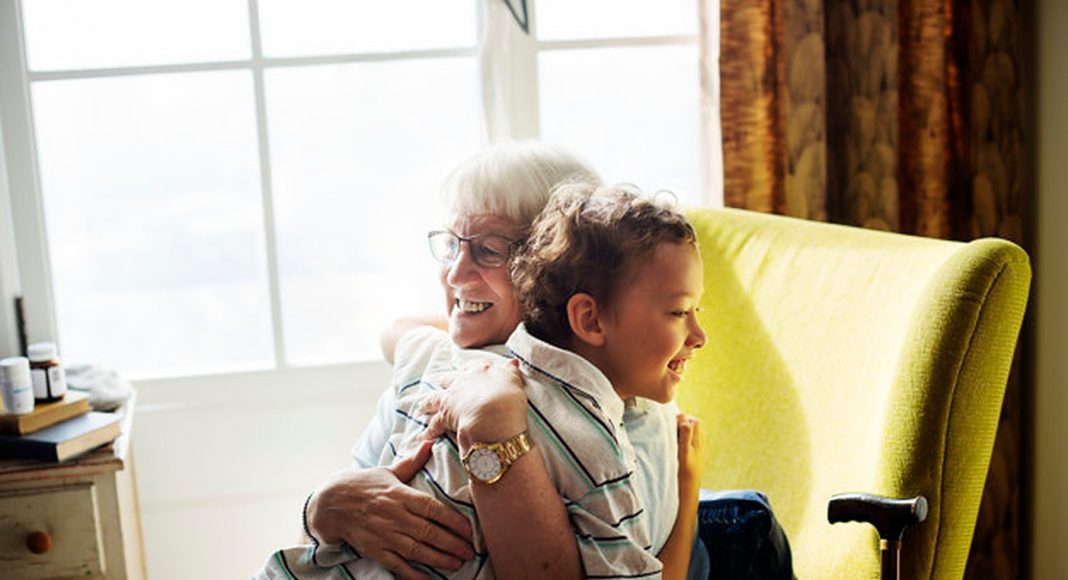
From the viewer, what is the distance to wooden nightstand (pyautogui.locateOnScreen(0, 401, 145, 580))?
6.23 ft

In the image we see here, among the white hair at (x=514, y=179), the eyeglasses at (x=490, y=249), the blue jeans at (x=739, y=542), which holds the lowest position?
the blue jeans at (x=739, y=542)

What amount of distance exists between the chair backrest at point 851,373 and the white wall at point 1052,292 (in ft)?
2.71

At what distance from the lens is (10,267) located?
2391 millimetres

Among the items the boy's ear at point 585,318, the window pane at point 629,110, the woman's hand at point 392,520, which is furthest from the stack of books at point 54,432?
the window pane at point 629,110

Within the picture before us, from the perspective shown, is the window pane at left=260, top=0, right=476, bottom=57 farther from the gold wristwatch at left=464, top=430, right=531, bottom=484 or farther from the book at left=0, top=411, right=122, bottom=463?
the gold wristwatch at left=464, top=430, right=531, bottom=484

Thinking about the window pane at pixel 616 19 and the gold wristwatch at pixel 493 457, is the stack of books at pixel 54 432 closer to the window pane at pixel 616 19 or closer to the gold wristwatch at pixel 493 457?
the gold wristwatch at pixel 493 457

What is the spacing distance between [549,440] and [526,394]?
0.07 m

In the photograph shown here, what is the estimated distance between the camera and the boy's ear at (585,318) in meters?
1.39

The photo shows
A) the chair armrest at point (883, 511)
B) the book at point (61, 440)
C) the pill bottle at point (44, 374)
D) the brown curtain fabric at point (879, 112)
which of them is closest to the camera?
the chair armrest at point (883, 511)

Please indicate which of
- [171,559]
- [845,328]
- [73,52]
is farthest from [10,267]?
[845,328]

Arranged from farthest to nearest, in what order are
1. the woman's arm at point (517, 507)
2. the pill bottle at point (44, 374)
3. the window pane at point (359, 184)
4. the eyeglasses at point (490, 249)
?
the window pane at point (359, 184) → the pill bottle at point (44, 374) → the eyeglasses at point (490, 249) → the woman's arm at point (517, 507)

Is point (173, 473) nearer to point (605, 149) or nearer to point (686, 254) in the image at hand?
point (605, 149)

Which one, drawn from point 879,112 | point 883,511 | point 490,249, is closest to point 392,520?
point 490,249

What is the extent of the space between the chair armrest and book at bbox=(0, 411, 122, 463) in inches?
48.1
